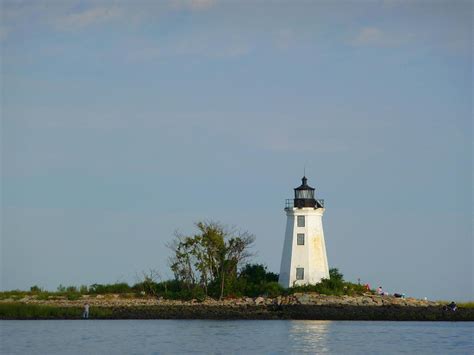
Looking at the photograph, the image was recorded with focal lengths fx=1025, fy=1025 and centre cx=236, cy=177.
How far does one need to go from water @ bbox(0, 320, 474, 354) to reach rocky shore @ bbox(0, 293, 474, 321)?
540 mm

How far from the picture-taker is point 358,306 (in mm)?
55312

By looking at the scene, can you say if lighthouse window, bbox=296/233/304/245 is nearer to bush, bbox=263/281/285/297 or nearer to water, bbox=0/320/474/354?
bush, bbox=263/281/285/297

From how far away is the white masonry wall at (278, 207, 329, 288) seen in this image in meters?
56.4

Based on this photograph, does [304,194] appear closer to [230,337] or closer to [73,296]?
[230,337]

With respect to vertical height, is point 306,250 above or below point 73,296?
above

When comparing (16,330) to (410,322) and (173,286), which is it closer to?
(173,286)

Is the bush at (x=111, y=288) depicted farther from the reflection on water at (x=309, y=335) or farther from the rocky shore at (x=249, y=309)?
the reflection on water at (x=309, y=335)

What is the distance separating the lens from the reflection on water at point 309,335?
4197 cm

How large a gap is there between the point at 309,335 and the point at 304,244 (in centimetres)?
1037

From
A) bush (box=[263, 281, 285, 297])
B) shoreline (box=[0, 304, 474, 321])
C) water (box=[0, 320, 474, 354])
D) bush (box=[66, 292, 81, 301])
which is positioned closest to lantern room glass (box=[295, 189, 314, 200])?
bush (box=[263, 281, 285, 297])

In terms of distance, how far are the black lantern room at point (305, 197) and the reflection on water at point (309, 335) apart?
23.8 ft

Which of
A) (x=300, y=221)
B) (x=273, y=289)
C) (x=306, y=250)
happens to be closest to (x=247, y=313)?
(x=273, y=289)

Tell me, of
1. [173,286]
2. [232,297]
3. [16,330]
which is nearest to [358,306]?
[232,297]

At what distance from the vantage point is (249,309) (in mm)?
54406
